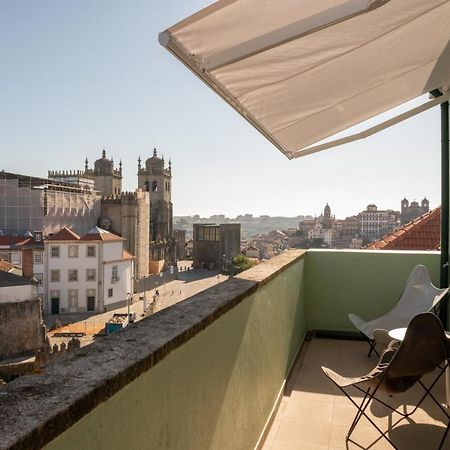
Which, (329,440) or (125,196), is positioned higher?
(125,196)

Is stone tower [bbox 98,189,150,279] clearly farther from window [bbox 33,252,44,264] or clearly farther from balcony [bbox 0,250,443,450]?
balcony [bbox 0,250,443,450]

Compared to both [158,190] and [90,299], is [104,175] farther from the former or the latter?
[90,299]

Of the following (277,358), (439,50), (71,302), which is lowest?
(71,302)

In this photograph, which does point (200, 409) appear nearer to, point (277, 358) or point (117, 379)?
point (117, 379)

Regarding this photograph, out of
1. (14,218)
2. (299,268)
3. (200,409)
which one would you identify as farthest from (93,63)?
(14,218)

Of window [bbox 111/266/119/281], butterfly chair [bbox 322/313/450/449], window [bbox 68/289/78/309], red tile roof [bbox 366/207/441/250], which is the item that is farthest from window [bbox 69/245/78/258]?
butterfly chair [bbox 322/313/450/449]

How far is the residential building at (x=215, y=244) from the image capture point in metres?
51.0

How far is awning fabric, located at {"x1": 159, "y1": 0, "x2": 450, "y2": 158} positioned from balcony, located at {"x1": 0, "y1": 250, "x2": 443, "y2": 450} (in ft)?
2.96

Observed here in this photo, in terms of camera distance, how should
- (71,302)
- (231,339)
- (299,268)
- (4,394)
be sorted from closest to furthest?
(4,394) < (231,339) < (299,268) < (71,302)

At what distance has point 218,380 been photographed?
1.62 metres

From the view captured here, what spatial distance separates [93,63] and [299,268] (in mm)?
11750

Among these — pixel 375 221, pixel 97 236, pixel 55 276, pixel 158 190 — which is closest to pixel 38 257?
pixel 55 276

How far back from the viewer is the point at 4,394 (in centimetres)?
80

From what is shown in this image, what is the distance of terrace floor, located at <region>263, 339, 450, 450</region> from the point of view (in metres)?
2.40
